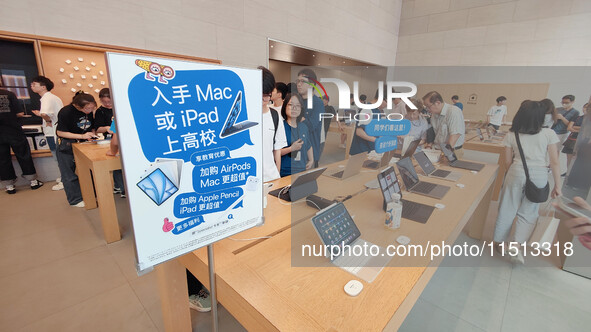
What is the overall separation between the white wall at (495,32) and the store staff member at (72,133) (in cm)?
873

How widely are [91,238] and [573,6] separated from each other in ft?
33.5

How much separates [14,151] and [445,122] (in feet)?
17.7

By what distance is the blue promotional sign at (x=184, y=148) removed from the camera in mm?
685

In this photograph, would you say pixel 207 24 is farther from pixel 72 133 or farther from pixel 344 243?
pixel 344 243

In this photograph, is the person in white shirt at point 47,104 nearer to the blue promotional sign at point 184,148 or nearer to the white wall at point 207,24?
the white wall at point 207,24

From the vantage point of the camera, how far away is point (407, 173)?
1.92 metres

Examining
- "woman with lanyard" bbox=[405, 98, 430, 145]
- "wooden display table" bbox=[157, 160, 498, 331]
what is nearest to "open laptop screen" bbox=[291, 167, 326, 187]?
"wooden display table" bbox=[157, 160, 498, 331]

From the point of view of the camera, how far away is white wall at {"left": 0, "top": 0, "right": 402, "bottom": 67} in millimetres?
3004

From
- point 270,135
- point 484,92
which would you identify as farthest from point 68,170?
point 484,92

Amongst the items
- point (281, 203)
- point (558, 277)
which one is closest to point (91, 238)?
point (281, 203)

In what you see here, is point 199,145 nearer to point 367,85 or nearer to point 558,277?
point 558,277

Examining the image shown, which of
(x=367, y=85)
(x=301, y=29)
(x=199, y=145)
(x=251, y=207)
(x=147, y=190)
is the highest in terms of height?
(x=301, y=29)

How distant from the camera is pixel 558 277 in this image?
81.1 inches

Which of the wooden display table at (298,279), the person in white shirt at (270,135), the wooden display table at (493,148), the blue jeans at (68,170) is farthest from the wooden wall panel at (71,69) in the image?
the wooden display table at (493,148)
